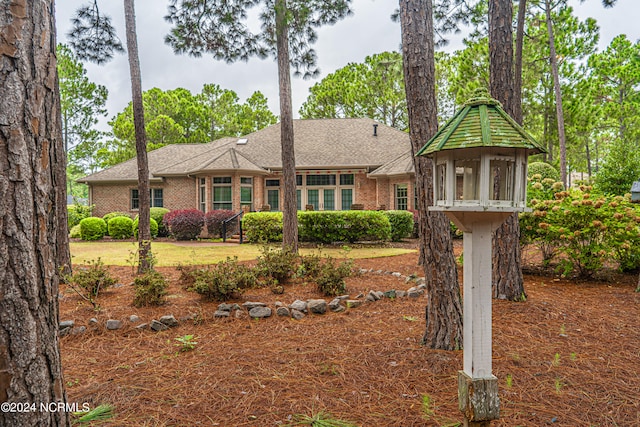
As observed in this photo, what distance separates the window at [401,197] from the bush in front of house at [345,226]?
433 cm

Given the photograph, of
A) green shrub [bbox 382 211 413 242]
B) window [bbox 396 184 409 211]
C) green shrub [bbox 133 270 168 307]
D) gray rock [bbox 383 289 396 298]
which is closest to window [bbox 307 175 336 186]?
window [bbox 396 184 409 211]

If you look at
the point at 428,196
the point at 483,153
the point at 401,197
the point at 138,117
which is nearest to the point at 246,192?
the point at 401,197

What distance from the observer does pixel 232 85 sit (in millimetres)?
36094

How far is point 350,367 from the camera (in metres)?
3.11

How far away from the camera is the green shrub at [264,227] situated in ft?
42.9

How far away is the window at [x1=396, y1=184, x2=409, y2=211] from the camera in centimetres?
1683

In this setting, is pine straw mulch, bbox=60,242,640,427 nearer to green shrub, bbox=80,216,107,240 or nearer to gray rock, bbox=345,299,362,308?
gray rock, bbox=345,299,362,308

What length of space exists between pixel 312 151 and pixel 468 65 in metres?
8.31

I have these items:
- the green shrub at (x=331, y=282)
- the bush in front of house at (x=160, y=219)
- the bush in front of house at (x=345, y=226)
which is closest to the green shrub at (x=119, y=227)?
the bush in front of house at (x=160, y=219)

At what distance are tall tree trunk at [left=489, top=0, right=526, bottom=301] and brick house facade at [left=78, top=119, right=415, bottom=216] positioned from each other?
10788 millimetres

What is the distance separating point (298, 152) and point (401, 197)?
583cm

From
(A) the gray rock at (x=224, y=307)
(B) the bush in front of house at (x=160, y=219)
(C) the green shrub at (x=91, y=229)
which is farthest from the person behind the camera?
(B) the bush in front of house at (x=160, y=219)

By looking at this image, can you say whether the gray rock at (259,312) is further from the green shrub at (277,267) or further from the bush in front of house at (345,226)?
the bush in front of house at (345,226)

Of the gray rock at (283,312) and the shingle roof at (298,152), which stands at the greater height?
the shingle roof at (298,152)
